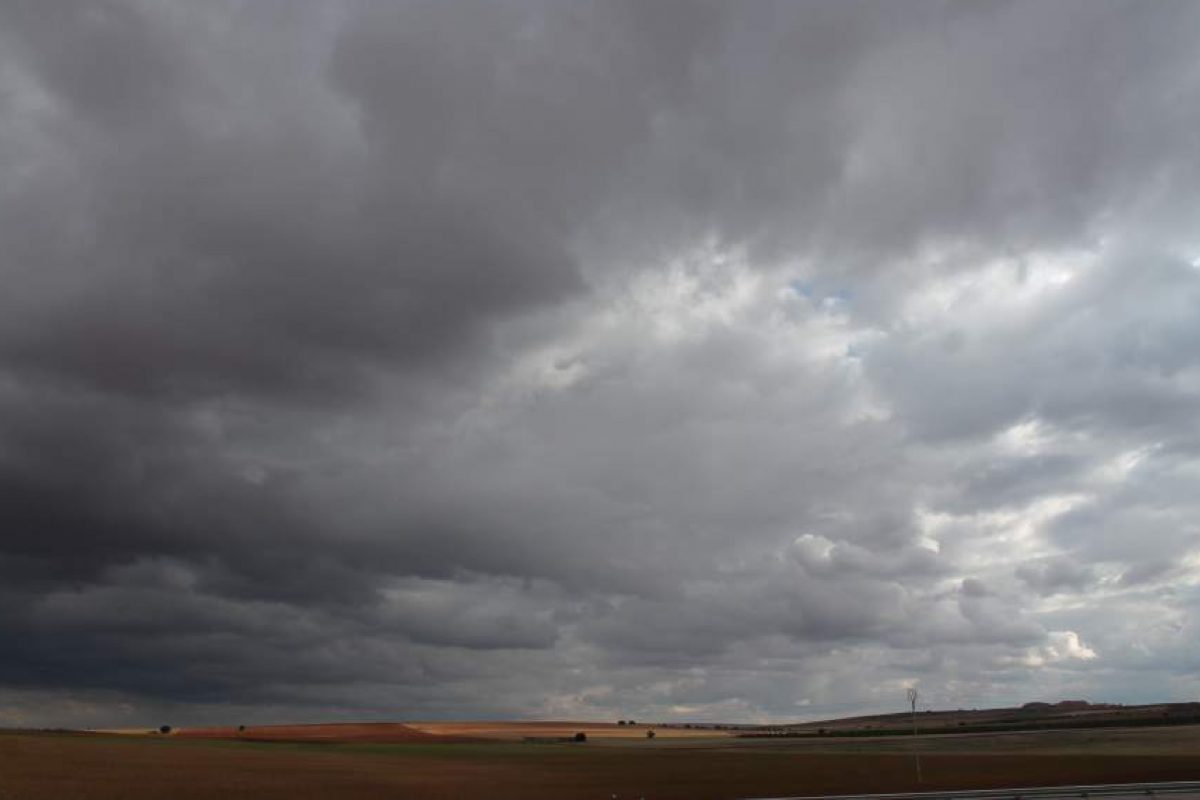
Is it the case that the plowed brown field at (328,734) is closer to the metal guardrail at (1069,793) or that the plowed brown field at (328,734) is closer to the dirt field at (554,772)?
the dirt field at (554,772)

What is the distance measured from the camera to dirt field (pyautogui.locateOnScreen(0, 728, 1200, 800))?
6088 cm

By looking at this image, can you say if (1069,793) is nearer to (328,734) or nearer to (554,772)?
(554,772)

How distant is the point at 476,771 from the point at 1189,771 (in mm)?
57246

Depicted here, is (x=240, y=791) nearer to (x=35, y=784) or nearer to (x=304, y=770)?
(x=35, y=784)

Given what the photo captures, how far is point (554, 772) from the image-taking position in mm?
87750

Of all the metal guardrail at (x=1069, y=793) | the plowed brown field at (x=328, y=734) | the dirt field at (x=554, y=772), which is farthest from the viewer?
the plowed brown field at (x=328, y=734)

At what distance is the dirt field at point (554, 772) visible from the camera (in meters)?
60.9

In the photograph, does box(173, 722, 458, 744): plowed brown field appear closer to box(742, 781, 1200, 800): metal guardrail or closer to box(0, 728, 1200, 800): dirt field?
box(0, 728, 1200, 800): dirt field

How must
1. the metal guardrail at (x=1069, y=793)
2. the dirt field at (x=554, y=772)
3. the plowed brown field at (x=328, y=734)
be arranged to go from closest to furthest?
the metal guardrail at (x=1069, y=793) < the dirt field at (x=554, y=772) < the plowed brown field at (x=328, y=734)

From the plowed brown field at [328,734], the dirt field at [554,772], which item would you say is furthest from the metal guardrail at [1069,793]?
the plowed brown field at [328,734]

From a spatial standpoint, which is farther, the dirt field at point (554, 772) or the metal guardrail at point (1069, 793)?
the dirt field at point (554, 772)

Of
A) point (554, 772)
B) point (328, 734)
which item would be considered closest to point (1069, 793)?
point (554, 772)

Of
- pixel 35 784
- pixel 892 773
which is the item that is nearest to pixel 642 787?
pixel 892 773

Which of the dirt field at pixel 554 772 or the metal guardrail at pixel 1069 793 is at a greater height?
the metal guardrail at pixel 1069 793
